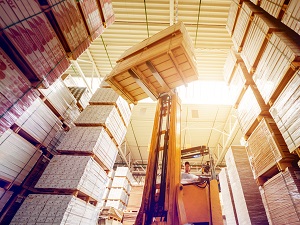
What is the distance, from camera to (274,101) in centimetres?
315

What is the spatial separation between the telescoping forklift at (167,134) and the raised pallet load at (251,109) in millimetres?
1284

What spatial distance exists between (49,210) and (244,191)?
12.7 ft

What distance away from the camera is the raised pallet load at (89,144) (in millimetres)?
3826

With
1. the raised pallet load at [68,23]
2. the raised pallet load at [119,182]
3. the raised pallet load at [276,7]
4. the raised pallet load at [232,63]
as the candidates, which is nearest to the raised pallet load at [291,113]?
the raised pallet load at [276,7]

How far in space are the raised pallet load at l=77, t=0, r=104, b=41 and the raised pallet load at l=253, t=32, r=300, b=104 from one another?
11.4 feet

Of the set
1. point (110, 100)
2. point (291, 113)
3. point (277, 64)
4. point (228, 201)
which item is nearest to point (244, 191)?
point (228, 201)

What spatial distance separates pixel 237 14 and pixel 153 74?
9.10ft

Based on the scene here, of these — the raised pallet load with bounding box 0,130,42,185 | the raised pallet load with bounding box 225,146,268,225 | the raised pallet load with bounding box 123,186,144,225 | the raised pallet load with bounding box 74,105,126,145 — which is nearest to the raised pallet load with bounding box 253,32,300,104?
the raised pallet load with bounding box 225,146,268,225

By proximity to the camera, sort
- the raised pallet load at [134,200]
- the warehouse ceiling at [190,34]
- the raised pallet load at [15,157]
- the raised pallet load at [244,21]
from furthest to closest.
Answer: the raised pallet load at [134,200]
the warehouse ceiling at [190,34]
the raised pallet load at [244,21]
the raised pallet load at [15,157]

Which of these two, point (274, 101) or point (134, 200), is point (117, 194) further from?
point (274, 101)

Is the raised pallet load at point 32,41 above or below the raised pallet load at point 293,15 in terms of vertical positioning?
below

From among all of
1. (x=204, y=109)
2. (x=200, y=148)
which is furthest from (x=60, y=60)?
(x=204, y=109)

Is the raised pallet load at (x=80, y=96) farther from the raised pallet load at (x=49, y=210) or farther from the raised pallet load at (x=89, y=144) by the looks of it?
the raised pallet load at (x=49, y=210)

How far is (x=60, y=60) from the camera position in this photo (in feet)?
10.6
